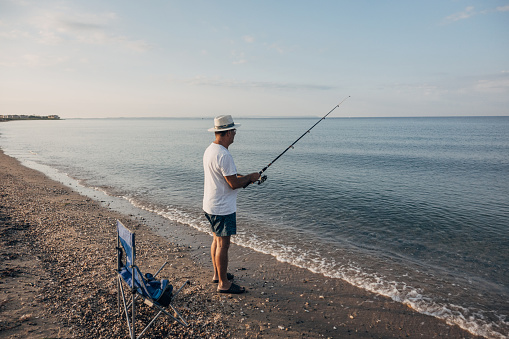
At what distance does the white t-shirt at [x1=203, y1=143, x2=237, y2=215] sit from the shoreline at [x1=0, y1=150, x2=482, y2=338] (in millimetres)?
1656

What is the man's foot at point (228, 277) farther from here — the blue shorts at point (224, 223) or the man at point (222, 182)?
the blue shorts at point (224, 223)

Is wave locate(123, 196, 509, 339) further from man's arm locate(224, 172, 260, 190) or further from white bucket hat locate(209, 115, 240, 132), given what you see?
white bucket hat locate(209, 115, 240, 132)

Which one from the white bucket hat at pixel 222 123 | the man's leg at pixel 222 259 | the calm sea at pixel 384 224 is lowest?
the calm sea at pixel 384 224

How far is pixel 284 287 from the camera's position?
582 centimetres

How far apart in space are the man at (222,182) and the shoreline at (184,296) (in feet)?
3.67

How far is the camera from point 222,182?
4.59m

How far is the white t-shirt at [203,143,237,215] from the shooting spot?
441 cm

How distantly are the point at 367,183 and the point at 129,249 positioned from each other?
1611cm

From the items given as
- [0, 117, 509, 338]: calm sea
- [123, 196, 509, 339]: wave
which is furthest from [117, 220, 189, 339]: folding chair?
[0, 117, 509, 338]: calm sea

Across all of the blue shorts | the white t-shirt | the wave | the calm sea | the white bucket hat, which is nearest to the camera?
the white t-shirt

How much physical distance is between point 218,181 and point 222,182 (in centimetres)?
6

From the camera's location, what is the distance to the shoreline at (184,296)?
166 inches

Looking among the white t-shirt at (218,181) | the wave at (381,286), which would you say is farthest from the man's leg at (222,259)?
the wave at (381,286)

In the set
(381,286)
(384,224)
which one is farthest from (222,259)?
(384,224)
